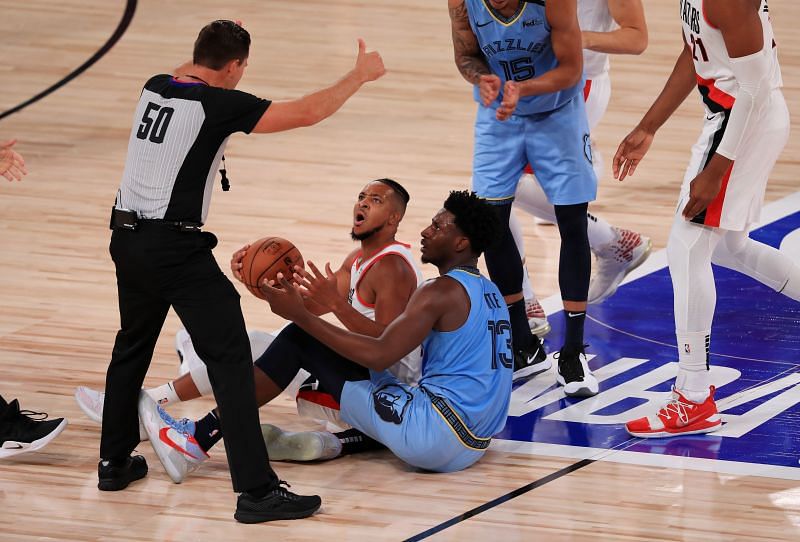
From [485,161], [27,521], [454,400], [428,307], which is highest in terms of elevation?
[485,161]

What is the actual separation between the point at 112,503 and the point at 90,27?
32.3 ft

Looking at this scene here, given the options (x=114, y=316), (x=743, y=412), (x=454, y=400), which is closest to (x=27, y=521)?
(x=454, y=400)

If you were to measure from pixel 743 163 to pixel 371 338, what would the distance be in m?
1.59

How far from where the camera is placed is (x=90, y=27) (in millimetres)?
14273

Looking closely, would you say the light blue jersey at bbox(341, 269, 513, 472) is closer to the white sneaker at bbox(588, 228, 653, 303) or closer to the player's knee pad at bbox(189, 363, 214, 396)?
the player's knee pad at bbox(189, 363, 214, 396)

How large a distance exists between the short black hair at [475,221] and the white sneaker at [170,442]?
1.28 meters

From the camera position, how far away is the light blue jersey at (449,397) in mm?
5340

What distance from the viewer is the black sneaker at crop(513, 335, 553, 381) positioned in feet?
21.6

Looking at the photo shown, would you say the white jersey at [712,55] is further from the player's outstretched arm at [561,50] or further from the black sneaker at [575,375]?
the black sneaker at [575,375]

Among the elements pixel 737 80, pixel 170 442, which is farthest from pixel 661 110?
pixel 170 442

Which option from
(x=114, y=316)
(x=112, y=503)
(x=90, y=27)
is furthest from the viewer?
(x=90, y=27)

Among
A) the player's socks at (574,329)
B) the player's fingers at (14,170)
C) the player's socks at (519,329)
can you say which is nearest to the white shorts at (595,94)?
the player's socks at (519,329)

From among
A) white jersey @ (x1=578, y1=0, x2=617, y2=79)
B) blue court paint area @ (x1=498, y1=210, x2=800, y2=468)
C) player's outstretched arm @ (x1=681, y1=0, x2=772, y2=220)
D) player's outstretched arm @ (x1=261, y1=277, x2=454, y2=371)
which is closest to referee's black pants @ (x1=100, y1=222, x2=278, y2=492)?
player's outstretched arm @ (x1=261, y1=277, x2=454, y2=371)

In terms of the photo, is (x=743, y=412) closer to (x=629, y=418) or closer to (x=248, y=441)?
(x=629, y=418)
